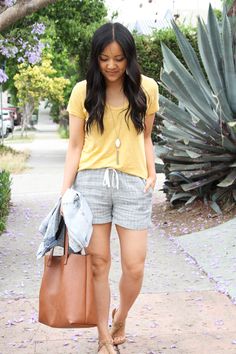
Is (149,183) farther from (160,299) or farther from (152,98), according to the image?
(160,299)

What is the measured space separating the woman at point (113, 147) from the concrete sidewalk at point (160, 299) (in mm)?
695

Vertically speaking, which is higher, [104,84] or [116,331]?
[104,84]

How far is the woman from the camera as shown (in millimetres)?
3777

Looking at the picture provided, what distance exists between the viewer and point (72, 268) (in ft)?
12.3

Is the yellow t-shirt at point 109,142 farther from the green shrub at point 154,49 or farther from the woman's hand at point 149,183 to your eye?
the green shrub at point 154,49

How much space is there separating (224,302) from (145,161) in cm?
171

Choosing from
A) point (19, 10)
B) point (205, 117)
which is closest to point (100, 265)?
point (19, 10)

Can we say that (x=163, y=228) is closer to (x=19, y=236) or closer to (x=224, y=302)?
(x=19, y=236)

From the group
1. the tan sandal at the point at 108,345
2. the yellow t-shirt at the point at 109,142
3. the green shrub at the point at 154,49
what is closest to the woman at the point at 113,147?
the yellow t-shirt at the point at 109,142

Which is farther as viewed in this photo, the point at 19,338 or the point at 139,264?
the point at 19,338

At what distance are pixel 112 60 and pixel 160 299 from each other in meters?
2.27

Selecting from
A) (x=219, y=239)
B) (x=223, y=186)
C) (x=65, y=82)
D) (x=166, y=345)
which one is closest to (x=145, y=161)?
(x=166, y=345)

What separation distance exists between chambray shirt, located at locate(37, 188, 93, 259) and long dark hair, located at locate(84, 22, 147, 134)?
373 mm

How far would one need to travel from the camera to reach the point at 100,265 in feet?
12.9
